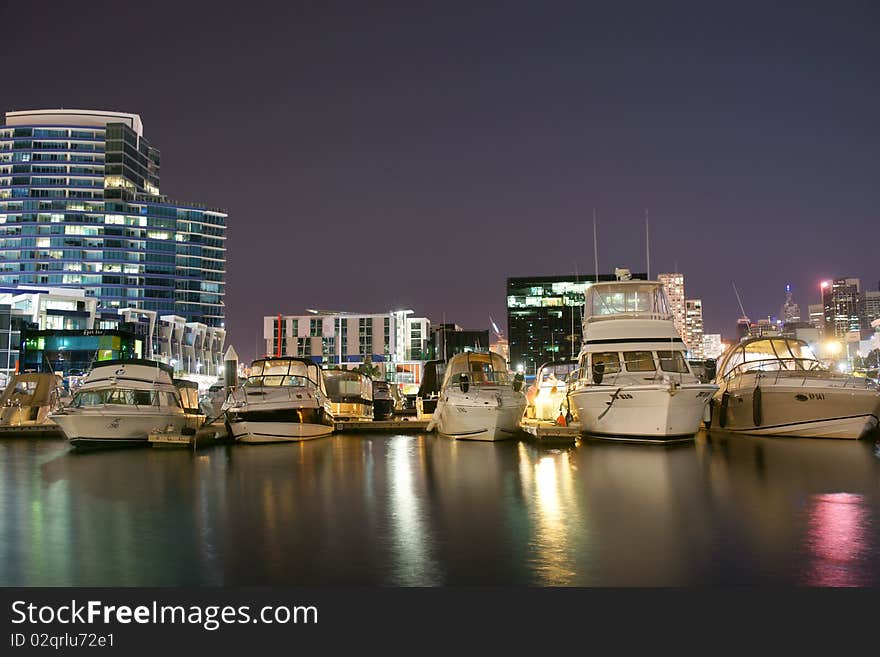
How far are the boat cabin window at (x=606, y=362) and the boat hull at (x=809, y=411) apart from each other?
237 inches

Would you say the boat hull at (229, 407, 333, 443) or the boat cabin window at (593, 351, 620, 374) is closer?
the boat cabin window at (593, 351, 620, 374)

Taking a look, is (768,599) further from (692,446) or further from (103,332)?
(103,332)

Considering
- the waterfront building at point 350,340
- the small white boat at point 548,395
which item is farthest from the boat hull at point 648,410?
the waterfront building at point 350,340

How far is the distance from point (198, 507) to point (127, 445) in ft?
50.6

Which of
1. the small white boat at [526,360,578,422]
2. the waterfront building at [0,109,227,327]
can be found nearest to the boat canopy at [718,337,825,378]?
the small white boat at [526,360,578,422]

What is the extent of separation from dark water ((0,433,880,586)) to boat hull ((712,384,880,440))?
155 inches

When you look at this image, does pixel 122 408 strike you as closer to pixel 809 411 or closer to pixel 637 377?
pixel 637 377

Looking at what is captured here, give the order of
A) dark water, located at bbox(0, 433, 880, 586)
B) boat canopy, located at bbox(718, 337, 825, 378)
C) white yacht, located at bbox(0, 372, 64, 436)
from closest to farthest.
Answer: dark water, located at bbox(0, 433, 880, 586)
boat canopy, located at bbox(718, 337, 825, 378)
white yacht, located at bbox(0, 372, 64, 436)

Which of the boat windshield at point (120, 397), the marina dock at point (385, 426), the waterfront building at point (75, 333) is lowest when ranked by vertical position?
the marina dock at point (385, 426)

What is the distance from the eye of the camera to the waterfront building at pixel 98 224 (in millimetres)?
160250

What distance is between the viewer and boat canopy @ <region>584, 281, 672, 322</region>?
28375mm

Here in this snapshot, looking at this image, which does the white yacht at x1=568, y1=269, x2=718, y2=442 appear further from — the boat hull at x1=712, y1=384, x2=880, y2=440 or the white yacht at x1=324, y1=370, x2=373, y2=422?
the white yacht at x1=324, y1=370, x2=373, y2=422

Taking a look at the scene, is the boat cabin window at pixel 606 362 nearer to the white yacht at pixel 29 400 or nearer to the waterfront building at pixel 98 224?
the white yacht at pixel 29 400

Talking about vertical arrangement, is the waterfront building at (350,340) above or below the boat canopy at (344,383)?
above
